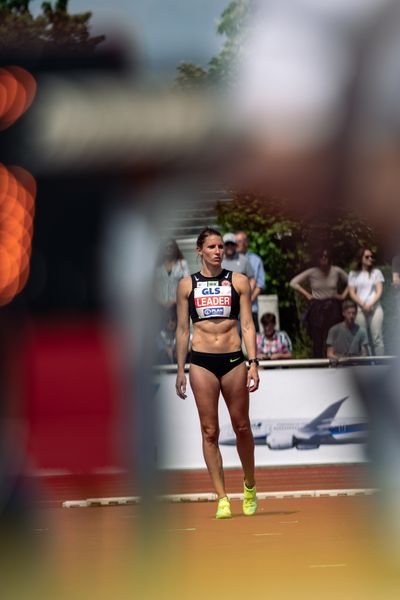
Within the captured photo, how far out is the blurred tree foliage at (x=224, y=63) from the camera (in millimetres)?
1103

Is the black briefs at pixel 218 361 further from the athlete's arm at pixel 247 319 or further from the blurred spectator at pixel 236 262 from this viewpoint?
the blurred spectator at pixel 236 262

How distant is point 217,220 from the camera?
1.46 metres

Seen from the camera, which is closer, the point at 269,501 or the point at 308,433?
the point at 269,501

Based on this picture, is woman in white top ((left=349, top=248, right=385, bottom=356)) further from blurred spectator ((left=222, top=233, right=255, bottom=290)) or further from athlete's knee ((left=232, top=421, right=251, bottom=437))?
blurred spectator ((left=222, top=233, right=255, bottom=290))

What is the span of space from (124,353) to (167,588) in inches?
35.6

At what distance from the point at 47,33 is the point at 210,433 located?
433 cm

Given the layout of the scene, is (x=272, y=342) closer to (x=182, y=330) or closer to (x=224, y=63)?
(x=182, y=330)

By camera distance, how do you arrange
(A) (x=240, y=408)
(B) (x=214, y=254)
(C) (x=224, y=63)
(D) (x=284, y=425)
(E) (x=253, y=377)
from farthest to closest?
(D) (x=284, y=425), (A) (x=240, y=408), (E) (x=253, y=377), (B) (x=214, y=254), (C) (x=224, y=63)

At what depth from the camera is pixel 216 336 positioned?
518 centimetres

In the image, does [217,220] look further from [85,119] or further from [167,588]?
[167,588]

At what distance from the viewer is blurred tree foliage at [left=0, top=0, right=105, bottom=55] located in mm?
1153

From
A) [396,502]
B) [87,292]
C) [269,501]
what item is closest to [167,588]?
[396,502]

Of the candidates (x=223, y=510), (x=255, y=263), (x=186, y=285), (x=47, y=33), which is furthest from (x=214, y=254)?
(x=47, y=33)

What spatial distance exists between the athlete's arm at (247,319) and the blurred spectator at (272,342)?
8.44ft
